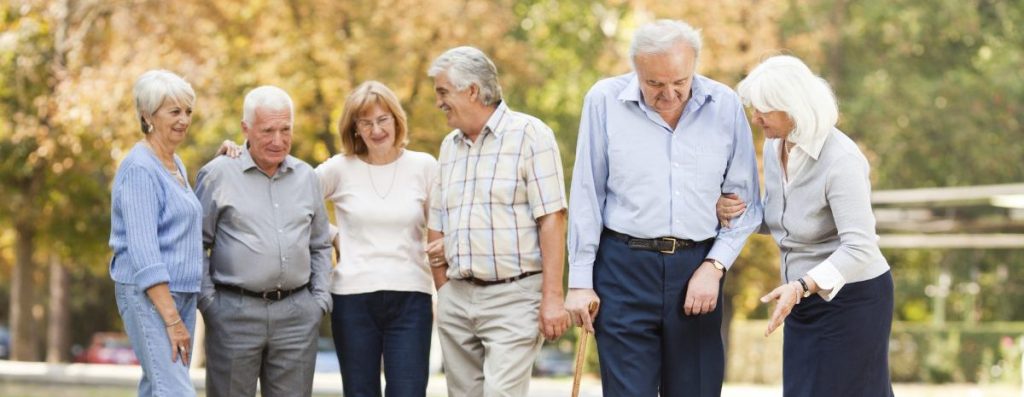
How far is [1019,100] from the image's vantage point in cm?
2114

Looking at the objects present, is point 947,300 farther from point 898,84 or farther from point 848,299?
point 848,299

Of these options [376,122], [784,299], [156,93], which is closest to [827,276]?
[784,299]

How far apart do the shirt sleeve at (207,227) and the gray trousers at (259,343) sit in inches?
1.6

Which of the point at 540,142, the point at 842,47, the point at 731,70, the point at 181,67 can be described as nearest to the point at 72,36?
the point at 181,67

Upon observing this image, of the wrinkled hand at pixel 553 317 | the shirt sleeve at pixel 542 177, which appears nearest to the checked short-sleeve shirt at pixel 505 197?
the shirt sleeve at pixel 542 177

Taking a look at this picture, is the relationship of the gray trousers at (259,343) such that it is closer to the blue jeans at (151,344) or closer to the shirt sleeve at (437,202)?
the blue jeans at (151,344)

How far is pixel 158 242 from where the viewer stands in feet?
16.3

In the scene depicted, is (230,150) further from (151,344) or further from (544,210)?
(544,210)

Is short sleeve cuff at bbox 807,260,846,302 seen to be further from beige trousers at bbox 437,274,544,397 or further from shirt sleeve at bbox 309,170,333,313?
shirt sleeve at bbox 309,170,333,313

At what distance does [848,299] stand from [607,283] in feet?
2.72

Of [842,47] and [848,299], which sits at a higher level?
[842,47]

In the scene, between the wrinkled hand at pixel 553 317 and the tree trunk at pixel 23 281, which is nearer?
the wrinkled hand at pixel 553 317

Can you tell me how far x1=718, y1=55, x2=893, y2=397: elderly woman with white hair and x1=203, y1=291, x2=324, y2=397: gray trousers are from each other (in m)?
1.73

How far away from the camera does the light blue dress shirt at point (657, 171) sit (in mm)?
4750
